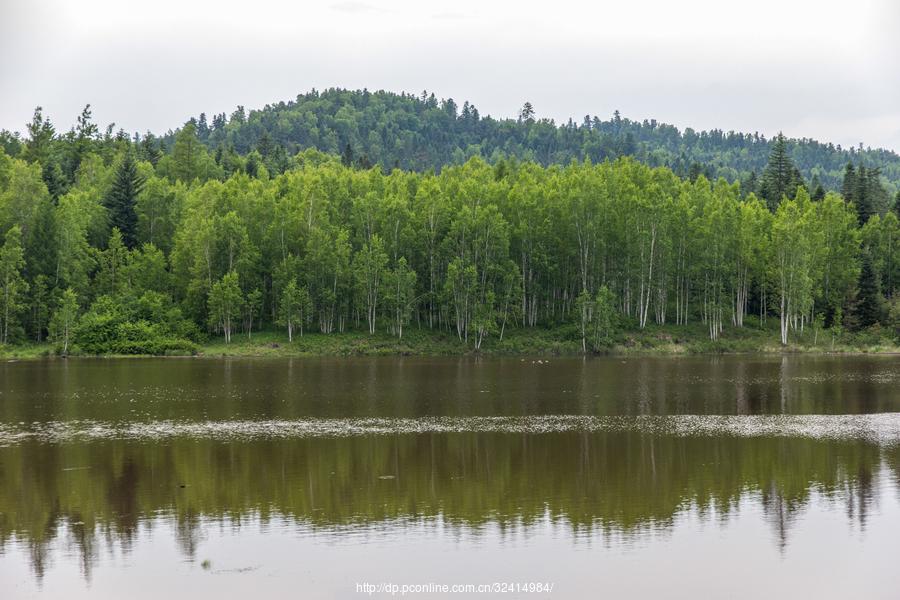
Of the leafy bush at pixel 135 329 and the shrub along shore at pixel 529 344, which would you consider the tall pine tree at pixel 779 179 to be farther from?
the leafy bush at pixel 135 329

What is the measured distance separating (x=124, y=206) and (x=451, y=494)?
86110mm

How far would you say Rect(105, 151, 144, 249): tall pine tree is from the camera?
4028 inches

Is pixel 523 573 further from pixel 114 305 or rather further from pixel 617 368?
pixel 114 305

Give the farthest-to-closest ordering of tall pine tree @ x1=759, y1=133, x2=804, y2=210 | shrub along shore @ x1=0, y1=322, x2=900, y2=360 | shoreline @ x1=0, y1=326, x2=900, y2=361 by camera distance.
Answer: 1. tall pine tree @ x1=759, y1=133, x2=804, y2=210
2. shrub along shore @ x1=0, y1=322, x2=900, y2=360
3. shoreline @ x1=0, y1=326, x2=900, y2=361

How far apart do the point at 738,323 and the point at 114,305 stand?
210 ft

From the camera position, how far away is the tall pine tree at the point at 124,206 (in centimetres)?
10231

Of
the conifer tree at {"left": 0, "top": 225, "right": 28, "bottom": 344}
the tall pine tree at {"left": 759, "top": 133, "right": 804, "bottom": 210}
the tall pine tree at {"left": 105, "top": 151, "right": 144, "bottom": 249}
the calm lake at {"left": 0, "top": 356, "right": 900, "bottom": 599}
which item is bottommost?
the calm lake at {"left": 0, "top": 356, "right": 900, "bottom": 599}

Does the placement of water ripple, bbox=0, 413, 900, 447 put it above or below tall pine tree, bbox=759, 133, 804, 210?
below

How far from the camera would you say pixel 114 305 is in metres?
89.4

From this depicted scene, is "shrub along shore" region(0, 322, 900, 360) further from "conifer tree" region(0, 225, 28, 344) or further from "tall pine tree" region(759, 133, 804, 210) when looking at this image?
"tall pine tree" region(759, 133, 804, 210)

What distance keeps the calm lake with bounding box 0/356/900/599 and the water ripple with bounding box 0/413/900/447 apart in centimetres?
21

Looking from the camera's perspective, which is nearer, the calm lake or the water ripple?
the calm lake

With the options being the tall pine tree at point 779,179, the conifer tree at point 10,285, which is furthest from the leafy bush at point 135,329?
the tall pine tree at point 779,179

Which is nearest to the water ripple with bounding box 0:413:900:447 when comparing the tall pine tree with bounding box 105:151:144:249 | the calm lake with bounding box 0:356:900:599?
the calm lake with bounding box 0:356:900:599
